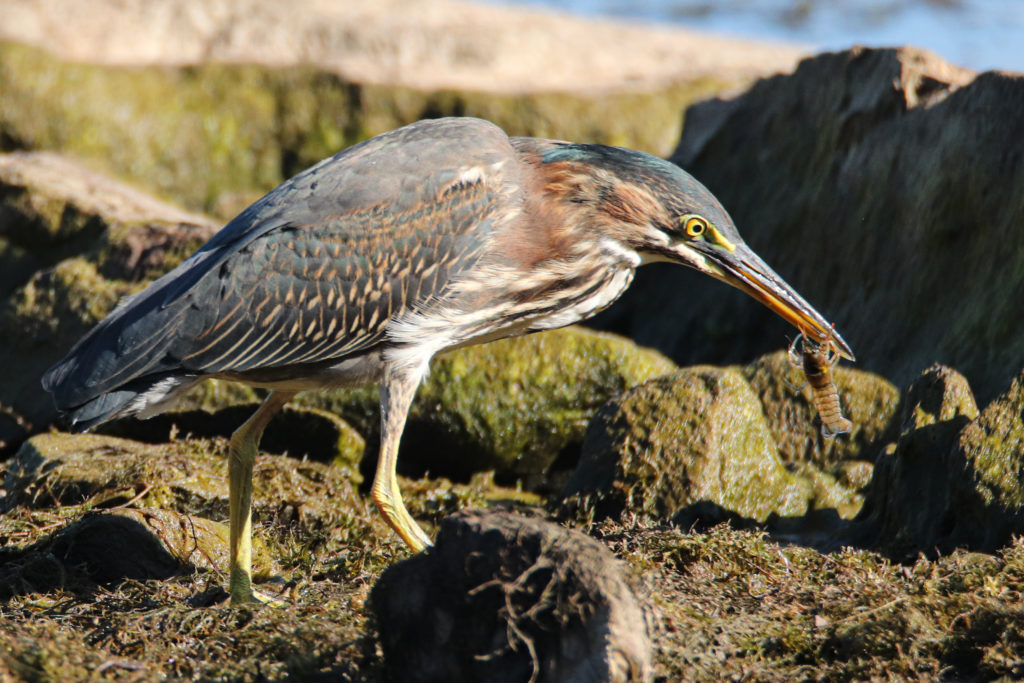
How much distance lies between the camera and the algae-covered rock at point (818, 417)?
652 cm

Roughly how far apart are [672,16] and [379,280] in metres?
21.7

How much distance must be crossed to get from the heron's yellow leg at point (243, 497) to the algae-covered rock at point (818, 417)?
9.07 ft

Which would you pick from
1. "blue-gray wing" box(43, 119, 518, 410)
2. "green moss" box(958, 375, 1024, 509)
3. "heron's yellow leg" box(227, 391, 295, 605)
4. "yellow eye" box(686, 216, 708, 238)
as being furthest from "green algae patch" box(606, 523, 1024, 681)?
"heron's yellow leg" box(227, 391, 295, 605)

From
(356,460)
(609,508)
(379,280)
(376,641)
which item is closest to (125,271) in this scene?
(356,460)

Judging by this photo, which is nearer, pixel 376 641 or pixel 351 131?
pixel 376 641

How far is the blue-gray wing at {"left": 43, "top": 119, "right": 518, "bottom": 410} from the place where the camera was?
5.08 metres

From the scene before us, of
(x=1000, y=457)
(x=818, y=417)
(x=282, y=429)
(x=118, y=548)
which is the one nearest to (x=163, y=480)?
(x=118, y=548)

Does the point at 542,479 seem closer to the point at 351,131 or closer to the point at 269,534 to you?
the point at 269,534

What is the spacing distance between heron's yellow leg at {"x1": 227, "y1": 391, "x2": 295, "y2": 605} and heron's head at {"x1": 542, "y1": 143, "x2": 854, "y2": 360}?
1723 millimetres

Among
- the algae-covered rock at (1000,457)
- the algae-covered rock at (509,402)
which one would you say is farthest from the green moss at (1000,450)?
the algae-covered rock at (509,402)

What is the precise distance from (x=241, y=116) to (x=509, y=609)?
9953 mm

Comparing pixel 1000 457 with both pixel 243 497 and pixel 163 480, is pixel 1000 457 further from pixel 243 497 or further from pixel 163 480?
pixel 163 480

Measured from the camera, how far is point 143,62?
1292 cm

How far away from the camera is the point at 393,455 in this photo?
16.9 feet
